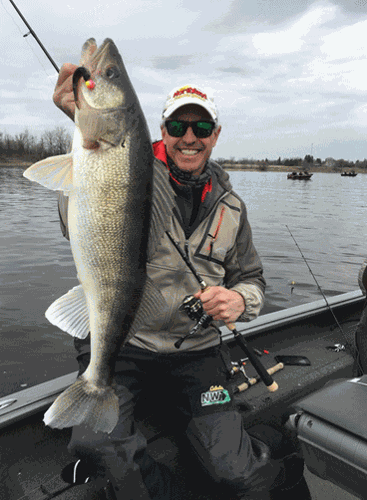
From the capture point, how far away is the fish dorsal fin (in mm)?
2098

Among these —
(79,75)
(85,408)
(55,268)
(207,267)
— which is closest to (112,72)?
(79,75)

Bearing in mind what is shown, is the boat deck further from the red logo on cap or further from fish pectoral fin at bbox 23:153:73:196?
the red logo on cap

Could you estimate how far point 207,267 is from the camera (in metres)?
2.99

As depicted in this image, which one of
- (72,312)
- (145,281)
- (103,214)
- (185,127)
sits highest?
(185,127)

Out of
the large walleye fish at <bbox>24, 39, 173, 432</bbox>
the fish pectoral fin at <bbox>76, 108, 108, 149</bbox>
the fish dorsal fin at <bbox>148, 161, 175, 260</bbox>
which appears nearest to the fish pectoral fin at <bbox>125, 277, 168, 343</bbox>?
the large walleye fish at <bbox>24, 39, 173, 432</bbox>

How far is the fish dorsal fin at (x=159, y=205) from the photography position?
6.88 ft

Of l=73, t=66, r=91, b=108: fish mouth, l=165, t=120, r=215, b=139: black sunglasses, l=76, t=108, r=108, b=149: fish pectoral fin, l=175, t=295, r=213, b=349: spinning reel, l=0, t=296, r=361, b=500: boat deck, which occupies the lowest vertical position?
l=0, t=296, r=361, b=500: boat deck

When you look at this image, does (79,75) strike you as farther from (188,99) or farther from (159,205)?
(188,99)

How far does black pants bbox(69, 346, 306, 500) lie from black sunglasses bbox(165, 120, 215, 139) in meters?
1.63

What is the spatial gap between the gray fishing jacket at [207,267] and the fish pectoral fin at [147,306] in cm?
48

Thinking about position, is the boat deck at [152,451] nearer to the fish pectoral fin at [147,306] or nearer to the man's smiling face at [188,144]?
the fish pectoral fin at [147,306]

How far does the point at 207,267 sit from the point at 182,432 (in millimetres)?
1215

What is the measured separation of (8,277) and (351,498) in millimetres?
8806

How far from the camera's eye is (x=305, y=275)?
36.6ft
